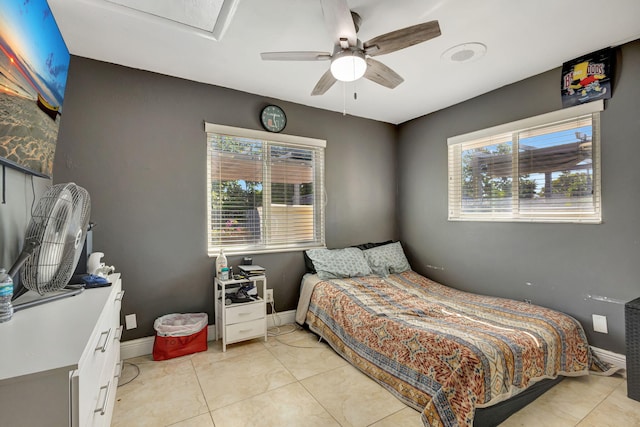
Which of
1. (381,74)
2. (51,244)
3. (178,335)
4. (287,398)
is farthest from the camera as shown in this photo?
(178,335)

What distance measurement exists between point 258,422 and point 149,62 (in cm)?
282

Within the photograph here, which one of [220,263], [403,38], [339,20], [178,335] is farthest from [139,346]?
[403,38]

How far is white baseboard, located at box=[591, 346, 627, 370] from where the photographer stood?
2.20 m

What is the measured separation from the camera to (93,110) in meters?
2.39

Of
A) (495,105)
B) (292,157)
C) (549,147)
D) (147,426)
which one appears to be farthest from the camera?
(292,157)

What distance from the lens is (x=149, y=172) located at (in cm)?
259

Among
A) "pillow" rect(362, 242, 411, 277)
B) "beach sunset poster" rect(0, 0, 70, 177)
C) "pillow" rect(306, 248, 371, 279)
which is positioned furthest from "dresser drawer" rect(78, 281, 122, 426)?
A: "pillow" rect(362, 242, 411, 277)

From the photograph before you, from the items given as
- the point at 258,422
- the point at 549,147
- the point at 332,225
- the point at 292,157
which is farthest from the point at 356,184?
the point at 258,422

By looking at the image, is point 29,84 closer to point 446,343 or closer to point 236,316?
point 236,316

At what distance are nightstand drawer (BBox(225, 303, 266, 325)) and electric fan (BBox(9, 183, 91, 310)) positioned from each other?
4.39 feet

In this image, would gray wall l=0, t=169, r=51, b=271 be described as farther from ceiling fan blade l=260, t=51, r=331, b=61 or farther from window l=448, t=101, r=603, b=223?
window l=448, t=101, r=603, b=223

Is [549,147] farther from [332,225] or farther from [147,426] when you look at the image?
[147,426]

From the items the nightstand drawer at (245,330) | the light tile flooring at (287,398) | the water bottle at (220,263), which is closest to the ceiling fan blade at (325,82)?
the water bottle at (220,263)

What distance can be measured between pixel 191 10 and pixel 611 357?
3.92 meters
